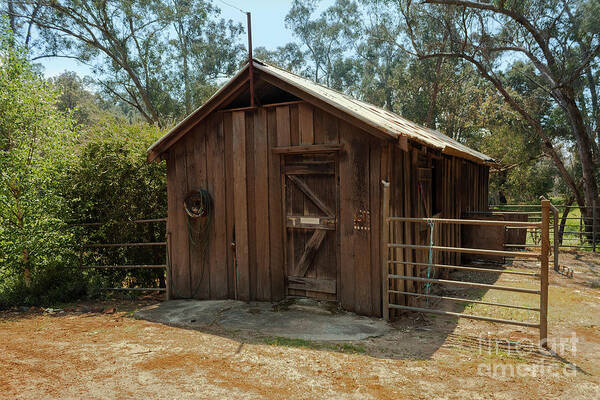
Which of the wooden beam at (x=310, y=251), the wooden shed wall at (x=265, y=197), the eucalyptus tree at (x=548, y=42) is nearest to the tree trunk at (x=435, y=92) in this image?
the eucalyptus tree at (x=548, y=42)

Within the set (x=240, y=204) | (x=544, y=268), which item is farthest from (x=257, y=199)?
(x=544, y=268)

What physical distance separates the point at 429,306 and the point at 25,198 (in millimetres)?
7354

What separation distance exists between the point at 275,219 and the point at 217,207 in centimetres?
116

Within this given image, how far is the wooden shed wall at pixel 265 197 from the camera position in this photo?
5.68 m

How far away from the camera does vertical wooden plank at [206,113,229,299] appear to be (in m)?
6.89

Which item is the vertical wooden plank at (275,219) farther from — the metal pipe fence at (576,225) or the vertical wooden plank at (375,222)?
the metal pipe fence at (576,225)

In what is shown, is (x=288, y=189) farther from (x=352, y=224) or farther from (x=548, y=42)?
(x=548, y=42)

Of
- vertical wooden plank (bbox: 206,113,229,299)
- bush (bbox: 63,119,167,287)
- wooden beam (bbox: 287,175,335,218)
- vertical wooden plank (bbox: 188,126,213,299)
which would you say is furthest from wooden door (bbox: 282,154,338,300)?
bush (bbox: 63,119,167,287)

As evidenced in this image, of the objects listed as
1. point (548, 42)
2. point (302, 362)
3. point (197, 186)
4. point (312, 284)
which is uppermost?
point (548, 42)

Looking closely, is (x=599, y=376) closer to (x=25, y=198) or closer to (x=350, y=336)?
(x=350, y=336)

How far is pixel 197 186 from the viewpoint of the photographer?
23.4 ft

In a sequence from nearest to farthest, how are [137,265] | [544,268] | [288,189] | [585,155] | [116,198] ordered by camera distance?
1. [544,268]
2. [288,189]
3. [137,265]
4. [116,198]
5. [585,155]

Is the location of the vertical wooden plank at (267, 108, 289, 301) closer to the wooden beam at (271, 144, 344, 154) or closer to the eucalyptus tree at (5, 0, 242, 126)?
the wooden beam at (271, 144, 344, 154)

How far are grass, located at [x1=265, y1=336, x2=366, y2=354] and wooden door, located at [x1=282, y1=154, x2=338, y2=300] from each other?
132 centimetres
